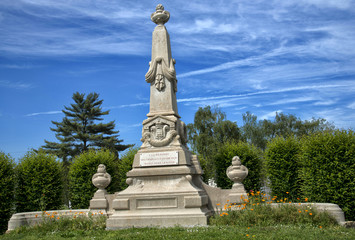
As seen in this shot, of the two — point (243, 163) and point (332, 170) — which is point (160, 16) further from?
point (332, 170)

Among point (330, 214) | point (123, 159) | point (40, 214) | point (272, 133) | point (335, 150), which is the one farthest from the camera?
point (272, 133)

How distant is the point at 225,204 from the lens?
10.4m

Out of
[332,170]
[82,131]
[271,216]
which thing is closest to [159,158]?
[271,216]

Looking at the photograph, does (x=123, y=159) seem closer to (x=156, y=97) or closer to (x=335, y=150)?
(x=156, y=97)

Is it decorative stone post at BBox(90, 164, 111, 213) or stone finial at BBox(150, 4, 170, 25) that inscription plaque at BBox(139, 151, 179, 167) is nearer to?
decorative stone post at BBox(90, 164, 111, 213)

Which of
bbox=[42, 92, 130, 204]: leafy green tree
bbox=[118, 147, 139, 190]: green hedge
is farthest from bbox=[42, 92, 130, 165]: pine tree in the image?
bbox=[118, 147, 139, 190]: green hedge

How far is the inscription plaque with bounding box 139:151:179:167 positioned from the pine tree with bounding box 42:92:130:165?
877 inches

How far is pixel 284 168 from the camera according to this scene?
14461mm

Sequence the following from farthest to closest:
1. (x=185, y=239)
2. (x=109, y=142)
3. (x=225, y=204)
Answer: (x=109, y=142) → (x=225, y=204) → (x=185, y=239)

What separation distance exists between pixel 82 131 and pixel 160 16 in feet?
81.6

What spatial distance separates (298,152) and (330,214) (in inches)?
216

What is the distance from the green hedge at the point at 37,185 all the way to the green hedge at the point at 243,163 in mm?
8256

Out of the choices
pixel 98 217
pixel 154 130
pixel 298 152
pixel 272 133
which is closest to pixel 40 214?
pixel 98 217

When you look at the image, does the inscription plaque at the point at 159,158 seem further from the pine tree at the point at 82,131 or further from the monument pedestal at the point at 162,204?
the pine tree at the point at 82,131
